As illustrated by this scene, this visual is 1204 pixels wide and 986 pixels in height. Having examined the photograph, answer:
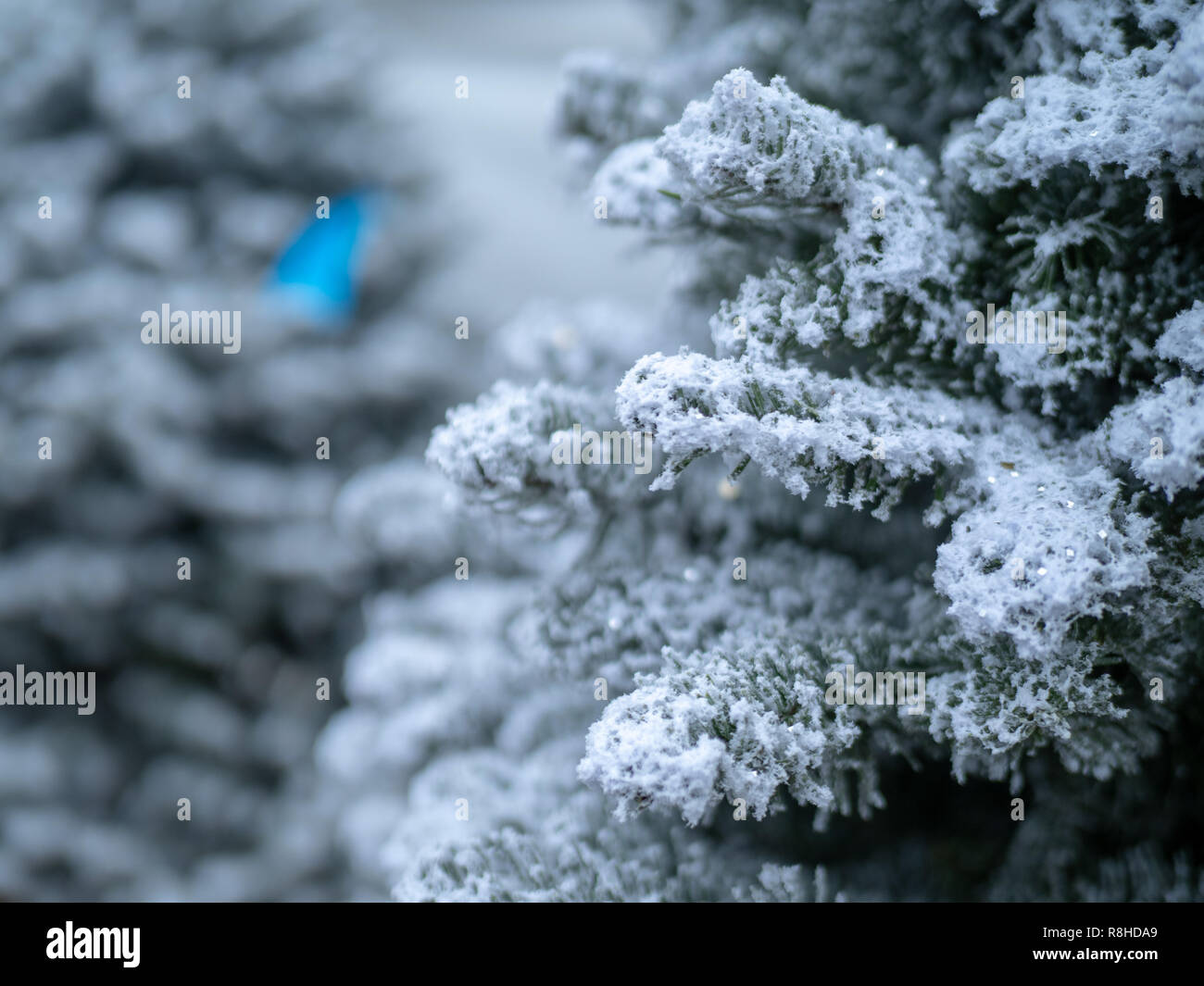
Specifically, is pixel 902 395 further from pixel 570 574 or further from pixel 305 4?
pixel 305 4

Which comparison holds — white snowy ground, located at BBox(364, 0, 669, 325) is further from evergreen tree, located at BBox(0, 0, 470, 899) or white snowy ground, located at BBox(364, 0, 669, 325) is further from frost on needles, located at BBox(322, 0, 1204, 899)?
frost on needles, located at BBox(322, 0, 1204, 899)

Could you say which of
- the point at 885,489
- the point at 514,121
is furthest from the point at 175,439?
the point at 514,121

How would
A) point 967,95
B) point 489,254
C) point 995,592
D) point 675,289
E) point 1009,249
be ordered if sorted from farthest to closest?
point 489,254, point 675,289, point 967,95, point 1009,249, point 995,592

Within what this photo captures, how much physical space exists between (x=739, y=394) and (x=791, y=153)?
16cm

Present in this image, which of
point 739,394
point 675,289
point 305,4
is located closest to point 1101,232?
point 739,394

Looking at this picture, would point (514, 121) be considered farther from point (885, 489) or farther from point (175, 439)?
point (885, 489)

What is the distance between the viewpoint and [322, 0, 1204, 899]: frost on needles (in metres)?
0.61

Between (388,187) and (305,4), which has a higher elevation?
(305,4)

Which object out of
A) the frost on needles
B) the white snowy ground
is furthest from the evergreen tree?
the frost on needles

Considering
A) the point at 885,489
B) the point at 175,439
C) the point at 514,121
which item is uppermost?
the point at 514,121

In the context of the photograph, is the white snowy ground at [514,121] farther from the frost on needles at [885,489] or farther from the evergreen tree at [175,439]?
the frost on needles at [885,489]

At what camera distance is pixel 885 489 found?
0.65m

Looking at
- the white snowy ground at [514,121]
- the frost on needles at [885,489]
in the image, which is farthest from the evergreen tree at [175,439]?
the frost on needles at [885,489]

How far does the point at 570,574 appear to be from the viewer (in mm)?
901
